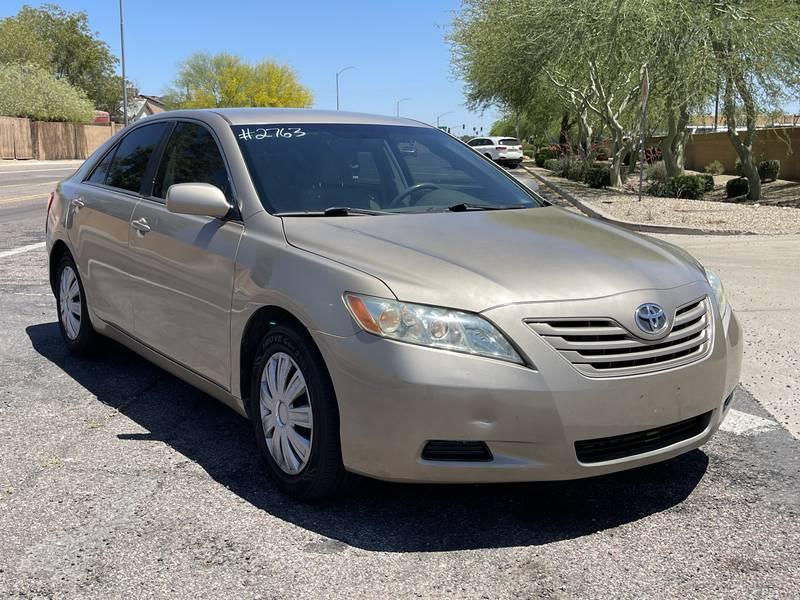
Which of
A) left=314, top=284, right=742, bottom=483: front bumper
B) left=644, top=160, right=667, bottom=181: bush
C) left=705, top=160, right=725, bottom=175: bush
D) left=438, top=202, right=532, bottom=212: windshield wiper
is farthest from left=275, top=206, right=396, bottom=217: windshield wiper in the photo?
left=705, top=160, right=725, bottom=175: bush

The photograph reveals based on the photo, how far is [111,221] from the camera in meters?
5.29

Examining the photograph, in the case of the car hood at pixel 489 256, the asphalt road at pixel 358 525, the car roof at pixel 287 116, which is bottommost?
the asphalt road at pixel 358 525

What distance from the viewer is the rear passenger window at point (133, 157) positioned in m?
5.30

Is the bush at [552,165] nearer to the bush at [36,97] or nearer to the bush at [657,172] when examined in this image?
the bush at [657,172]

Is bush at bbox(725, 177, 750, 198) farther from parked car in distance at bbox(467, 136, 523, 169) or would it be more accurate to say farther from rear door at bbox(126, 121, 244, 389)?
parked car in distance at bbox(467, 136, 523, 169)

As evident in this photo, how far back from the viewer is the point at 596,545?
11.1 ft

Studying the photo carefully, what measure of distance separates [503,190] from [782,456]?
1.99 meters

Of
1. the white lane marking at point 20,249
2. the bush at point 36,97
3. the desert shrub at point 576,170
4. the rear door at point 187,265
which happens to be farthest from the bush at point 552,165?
the rear door at point 187,265

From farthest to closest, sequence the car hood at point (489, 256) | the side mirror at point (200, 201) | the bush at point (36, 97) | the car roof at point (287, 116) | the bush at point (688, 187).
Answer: the bush at point (36, 97) < the bush at point (688, 187) < the car roof at point (287, 116) < the side mirror at point (200, 201) < the car hood at point (489, 256)

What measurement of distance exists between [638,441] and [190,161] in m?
2.79

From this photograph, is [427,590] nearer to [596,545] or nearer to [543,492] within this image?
[596,545]

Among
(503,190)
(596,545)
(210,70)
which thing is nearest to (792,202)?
(503,190)

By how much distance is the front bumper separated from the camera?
10.5 ft

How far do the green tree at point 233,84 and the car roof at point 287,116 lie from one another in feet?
271
